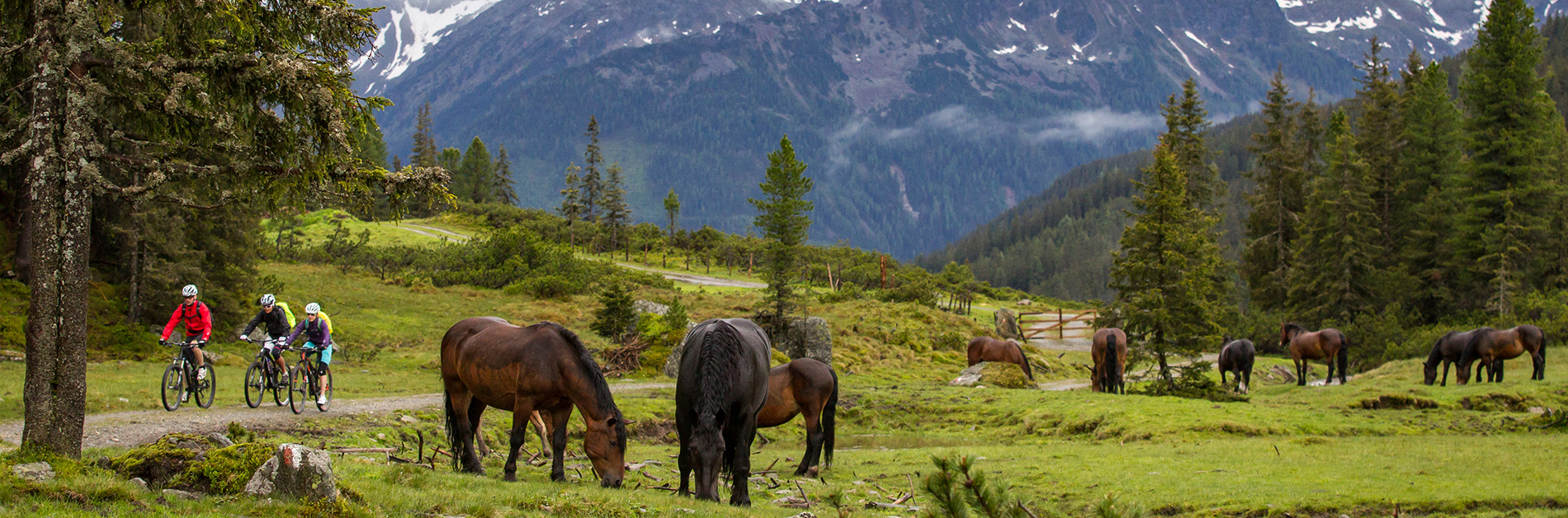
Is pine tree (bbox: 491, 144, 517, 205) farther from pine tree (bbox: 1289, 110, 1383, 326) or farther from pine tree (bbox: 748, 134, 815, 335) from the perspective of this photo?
pine tree (bbox: 1289, 110, 1383, 326)

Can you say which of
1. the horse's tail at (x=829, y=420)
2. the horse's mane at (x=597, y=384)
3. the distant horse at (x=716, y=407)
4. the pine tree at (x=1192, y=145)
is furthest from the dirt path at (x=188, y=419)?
the pine tree at (x=1192, y=145)

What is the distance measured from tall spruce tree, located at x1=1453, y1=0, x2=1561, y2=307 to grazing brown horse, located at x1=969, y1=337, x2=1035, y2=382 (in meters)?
23.5

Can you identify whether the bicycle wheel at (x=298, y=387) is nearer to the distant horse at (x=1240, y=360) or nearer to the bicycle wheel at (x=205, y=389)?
the bicycle wheel at (x=205, y=389)

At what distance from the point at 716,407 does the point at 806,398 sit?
3977mm

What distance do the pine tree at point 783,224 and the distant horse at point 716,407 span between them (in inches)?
1008

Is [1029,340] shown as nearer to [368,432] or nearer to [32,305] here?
[368,432]

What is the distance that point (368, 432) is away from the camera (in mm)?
14188

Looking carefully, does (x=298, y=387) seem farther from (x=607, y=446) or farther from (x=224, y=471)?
(x=224, y=471)

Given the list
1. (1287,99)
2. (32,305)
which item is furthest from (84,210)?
(1287,99)

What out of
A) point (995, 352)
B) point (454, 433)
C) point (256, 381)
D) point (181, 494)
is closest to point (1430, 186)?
point (995, 352)

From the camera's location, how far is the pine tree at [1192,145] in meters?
50.2

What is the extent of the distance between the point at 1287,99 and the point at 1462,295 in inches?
665

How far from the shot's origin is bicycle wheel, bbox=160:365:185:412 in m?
14.5

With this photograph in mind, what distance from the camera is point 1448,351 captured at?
23.8 meters
